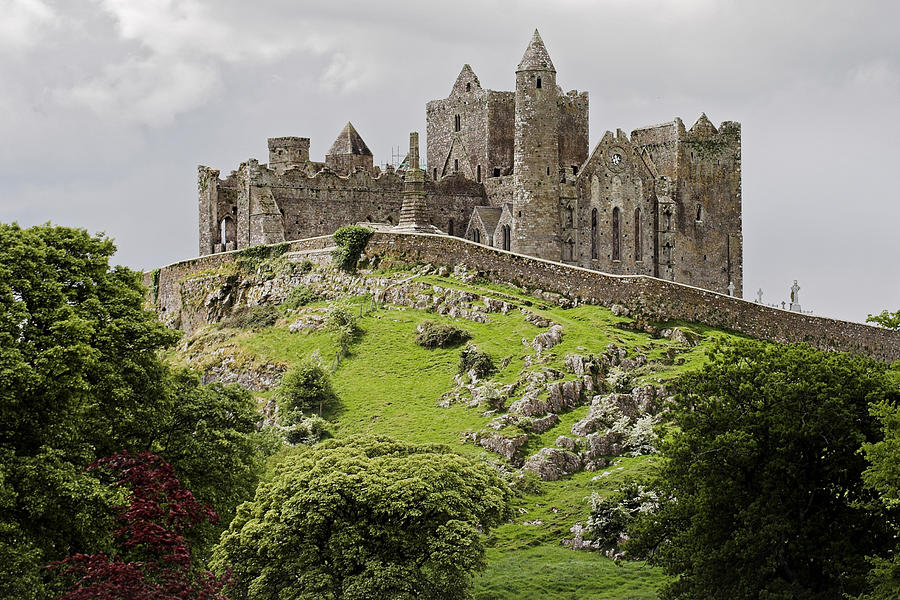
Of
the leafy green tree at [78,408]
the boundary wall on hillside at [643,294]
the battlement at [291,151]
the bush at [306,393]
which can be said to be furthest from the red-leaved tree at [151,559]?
the battlement at [291,151]

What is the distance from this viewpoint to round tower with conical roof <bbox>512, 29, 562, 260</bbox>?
7819cm

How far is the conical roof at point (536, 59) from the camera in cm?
7838

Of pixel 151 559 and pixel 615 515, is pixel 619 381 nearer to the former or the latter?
pixel 615 515

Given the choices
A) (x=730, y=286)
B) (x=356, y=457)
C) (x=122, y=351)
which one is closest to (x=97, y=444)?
(x=122, y=351)

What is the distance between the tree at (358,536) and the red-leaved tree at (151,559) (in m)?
7.17

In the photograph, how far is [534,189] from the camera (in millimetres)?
78375

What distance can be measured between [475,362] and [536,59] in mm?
24542

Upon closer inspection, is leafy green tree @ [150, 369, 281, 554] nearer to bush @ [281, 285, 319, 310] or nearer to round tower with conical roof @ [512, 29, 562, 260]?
bush @ [281, 285, 319, 310]

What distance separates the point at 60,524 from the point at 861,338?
46.7 m

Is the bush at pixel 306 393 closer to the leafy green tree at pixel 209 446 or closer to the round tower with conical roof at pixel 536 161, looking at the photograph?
the leafy green tree at pixel 209 446

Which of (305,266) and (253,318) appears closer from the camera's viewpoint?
(253,318)

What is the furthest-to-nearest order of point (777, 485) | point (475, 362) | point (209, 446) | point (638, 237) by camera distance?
1. point (638, 237)
2. point (475, 362)
3. point (209, 446)
4. point (777, 485)

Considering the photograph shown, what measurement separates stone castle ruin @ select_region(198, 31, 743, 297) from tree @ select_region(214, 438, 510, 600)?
36.0 metres

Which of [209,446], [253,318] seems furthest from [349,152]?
[209,446]
